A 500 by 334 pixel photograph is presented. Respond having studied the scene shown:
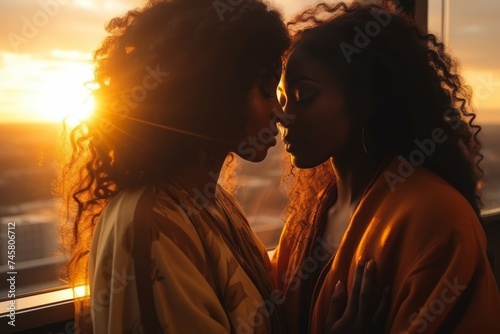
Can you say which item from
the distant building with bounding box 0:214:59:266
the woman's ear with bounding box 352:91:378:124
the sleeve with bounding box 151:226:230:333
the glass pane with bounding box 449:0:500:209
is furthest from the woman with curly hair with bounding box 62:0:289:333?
the glass pane with bounding box 449:0:500:209

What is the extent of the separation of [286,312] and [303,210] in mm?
298

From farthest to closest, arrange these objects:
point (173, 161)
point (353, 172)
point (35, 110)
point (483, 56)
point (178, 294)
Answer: point (483, 56) → point (35, 110) → point (353, 172) → point (173, 161) → point (178, 294)

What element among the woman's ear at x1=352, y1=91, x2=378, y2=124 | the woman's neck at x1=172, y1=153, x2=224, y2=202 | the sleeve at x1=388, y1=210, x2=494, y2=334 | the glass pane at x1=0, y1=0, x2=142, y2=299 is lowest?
the sleeve at x1=388, y1=210, x2=494, y2=334

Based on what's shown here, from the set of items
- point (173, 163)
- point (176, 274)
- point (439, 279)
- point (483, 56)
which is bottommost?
point (439, 279)

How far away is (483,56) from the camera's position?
2516 millimetres

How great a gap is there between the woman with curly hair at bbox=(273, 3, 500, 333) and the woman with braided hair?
0.24 feet

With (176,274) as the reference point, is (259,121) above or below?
above

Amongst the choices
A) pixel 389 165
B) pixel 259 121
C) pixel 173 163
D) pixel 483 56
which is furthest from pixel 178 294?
pixel 483 56

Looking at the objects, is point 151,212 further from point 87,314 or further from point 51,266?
point 51,266

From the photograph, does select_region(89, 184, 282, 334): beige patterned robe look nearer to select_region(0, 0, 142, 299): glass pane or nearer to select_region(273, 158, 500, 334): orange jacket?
select_region(273, 158, 500, 334): orange jacket

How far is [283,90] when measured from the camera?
110 centimetres

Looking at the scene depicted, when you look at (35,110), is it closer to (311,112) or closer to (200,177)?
(200,177)

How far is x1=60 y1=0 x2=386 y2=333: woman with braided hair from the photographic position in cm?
79

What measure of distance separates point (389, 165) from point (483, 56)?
5.89 ft
